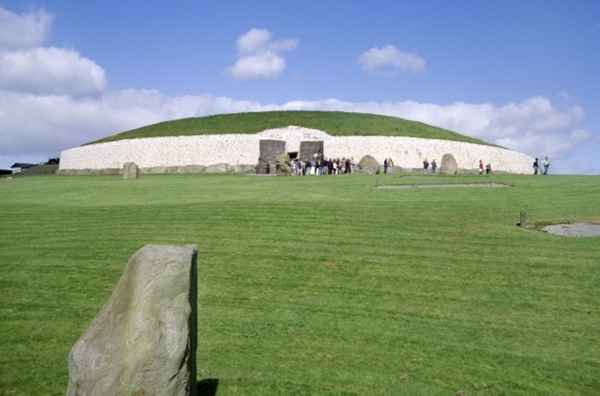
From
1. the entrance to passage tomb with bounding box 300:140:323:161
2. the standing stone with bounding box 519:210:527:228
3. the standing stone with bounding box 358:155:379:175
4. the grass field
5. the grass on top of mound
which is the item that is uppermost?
the grass on top of mound

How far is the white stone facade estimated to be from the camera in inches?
2184

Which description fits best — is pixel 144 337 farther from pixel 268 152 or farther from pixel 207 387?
pixel 268 152

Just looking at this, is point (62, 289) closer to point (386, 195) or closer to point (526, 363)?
point (526, 363)

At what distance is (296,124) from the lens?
62906 mm

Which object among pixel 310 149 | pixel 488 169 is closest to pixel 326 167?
pixel 310 149

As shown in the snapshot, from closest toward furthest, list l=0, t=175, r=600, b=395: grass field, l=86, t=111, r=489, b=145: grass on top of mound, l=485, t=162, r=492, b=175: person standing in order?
1. l=0, t=175, r=600, b=395: grass field
2. l=485, t=162, r=492, b=175: person standing
3. l=86, t=111, r=489, b=145: grass on top of mound

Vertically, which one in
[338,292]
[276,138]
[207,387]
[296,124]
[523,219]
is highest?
[296,124]

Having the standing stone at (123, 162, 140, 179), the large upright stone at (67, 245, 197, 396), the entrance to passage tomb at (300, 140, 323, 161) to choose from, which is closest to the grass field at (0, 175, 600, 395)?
the large upright stone at (67, 245, 197, 396)

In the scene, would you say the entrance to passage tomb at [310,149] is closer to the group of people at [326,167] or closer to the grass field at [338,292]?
the group of people at [326,167]

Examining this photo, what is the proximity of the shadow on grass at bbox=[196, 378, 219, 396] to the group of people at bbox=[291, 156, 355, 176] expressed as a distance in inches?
1502

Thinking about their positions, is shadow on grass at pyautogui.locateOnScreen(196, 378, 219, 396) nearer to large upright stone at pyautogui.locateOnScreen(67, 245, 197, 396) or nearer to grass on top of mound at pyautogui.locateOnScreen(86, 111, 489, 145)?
large upright stone at pyautogui.locateOnScreen(67, 245, 197, 396)

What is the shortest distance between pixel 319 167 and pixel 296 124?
1594 cm

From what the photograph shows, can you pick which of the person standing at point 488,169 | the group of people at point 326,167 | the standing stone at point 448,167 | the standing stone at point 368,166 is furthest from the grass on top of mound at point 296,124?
the standing stone at point 448,167

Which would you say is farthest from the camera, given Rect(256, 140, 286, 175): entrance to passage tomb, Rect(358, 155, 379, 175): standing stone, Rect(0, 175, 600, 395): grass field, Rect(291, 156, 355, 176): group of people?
Rect(291, 156, 355, 176): group of people
